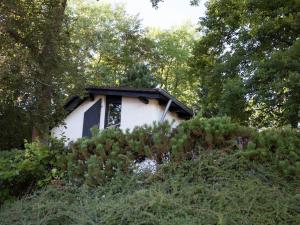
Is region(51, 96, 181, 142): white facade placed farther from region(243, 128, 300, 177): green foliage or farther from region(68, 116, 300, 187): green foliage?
region(243, 128, 300, 177): green foliage

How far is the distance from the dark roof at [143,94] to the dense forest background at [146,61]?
994 mm

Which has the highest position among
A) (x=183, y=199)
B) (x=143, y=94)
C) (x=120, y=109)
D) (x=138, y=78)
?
(x=138, y=78)

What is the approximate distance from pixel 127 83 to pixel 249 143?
2443cm

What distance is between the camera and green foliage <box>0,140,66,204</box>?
686cm

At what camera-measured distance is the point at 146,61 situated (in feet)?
106

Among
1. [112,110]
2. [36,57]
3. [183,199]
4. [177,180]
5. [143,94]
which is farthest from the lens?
[112,110]

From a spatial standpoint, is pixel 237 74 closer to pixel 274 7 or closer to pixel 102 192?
pixel 274 7

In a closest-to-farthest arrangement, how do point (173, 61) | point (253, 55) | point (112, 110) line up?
point (253, 55) → point (112, 110) → point (173, 61)

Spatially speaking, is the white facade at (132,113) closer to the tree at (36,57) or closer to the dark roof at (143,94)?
the dark roof at (143,94)

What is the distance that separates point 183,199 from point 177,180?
1.69 ft

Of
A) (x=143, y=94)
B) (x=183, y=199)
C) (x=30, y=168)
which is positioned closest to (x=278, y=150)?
(x=183, y=199)

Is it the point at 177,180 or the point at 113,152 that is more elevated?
the point at 113,152

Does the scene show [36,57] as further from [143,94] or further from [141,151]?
[143,94]

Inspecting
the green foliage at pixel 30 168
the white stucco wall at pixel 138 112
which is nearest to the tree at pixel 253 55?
the white stucco wall at pixel 138 112
